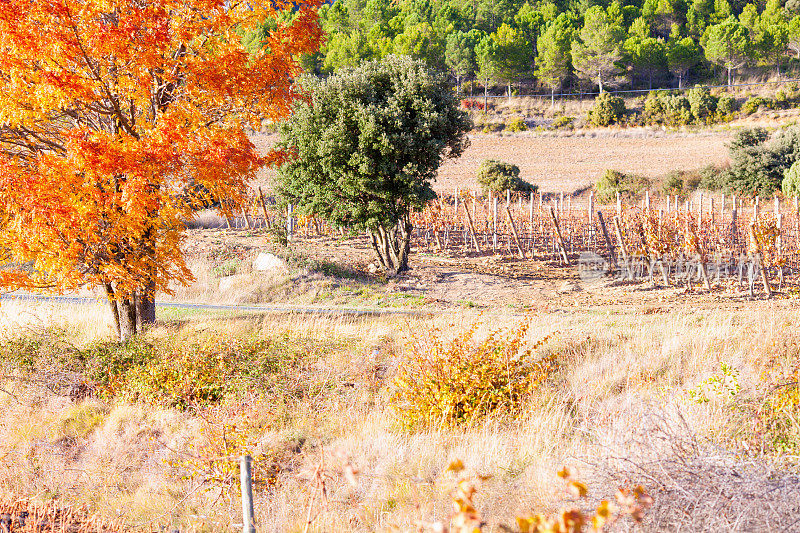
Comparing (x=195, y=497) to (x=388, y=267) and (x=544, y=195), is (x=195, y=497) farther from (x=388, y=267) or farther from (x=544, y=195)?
(x=544, y=195)

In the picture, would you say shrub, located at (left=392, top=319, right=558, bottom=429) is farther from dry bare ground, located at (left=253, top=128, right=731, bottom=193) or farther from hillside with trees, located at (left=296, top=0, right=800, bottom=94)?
hillside with trees, located at (left=296, top=0, right=800, bottom=94)

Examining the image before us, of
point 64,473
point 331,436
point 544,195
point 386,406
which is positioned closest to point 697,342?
point 386,406

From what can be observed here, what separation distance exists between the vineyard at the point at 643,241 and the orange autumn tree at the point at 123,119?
990 centimetres

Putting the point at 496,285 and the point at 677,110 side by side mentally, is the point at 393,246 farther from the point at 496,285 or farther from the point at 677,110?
the point at 677,110

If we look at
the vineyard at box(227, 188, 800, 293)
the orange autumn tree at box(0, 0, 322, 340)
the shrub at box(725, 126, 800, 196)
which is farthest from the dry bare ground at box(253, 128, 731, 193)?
the orange autumn tree at box(0, 0, 322, 340)

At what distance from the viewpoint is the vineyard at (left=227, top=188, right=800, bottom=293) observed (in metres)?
17.0

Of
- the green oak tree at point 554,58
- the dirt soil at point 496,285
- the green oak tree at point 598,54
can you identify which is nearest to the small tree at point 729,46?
the green oak tree at point 598,54

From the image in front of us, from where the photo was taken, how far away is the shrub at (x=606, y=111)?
60406 millimetres

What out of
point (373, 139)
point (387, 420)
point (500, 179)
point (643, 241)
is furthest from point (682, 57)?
point (387, 420)

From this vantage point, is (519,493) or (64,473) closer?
(519,493)

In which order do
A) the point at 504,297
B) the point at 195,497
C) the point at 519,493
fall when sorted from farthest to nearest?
the point at 504,297
the point at 195,497
the point at 519,493

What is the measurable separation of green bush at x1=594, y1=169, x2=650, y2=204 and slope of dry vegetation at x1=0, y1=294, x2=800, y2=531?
91.8 feet

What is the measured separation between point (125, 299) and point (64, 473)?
401cm

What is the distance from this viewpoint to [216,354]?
10.7 meters
